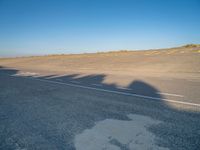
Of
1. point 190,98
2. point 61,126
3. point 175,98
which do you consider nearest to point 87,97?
point 61,126

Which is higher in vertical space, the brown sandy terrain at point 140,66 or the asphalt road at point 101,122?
the brown sandy terrain at point 140,66

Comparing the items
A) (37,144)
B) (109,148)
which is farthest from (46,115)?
(109,148)

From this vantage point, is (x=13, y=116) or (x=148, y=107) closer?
(x=13, y=116)

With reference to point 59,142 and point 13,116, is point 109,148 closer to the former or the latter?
point 59,142

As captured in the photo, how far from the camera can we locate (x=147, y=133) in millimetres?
3414

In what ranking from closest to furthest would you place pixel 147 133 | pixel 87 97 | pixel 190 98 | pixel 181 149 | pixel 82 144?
pixel 181 149 → pixel 82 144 → pixel 147 133 → pixel 190 98 → pixel 87 97

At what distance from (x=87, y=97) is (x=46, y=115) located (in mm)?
2181

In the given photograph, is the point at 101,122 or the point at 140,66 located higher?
the point at 140,66

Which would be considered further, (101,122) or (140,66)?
(140,66)

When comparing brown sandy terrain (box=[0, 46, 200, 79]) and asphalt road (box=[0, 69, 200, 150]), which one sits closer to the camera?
asphalt road (box=[0, 69, 200, 150])

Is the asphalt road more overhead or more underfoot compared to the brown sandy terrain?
more underfoot

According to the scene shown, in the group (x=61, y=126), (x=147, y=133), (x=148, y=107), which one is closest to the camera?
(x=147, y=133)

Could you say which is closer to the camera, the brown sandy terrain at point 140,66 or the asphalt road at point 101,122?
the asphalt road at point 101,122

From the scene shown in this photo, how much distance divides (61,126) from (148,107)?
2.74 meters
